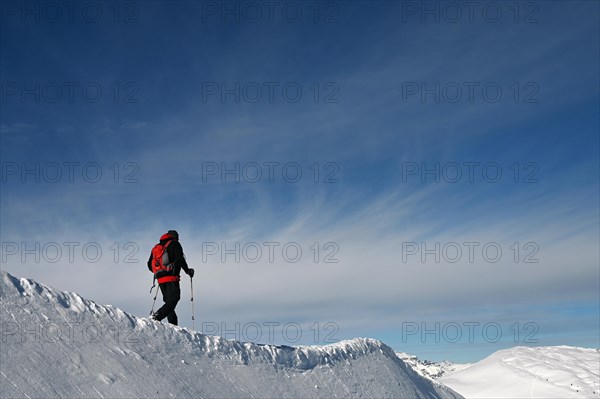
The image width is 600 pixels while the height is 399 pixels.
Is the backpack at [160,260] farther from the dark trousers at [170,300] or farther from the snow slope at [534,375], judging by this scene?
the snow slope at [534,375]

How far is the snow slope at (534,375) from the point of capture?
22.2 metres

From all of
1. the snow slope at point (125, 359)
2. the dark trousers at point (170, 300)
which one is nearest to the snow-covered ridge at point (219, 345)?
the snow slope at point (125, 359)

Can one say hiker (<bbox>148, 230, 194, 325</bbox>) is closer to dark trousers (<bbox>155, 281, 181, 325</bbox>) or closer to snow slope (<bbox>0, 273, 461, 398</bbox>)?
dark trousers (<bbox>155, 281, 181, 325</bbox>)

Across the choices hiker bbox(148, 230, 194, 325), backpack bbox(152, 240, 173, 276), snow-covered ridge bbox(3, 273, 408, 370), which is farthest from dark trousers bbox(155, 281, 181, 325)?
snow-covered ridge bbox(3, 273, 408, 370)

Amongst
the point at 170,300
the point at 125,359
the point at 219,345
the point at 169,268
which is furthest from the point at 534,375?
the point at 125,359

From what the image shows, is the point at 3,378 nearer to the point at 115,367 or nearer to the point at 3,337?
the point at 3,337

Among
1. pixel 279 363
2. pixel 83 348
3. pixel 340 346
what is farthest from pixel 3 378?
pixel 340 346

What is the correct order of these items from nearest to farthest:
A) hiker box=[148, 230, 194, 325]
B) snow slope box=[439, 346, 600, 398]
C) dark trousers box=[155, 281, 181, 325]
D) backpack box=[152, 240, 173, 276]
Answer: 1. dark trousers box=[155, 281, 181, 325]
2. hiker box=[148, 230, 194, 325]
3. backpack box=[152, 240, 173, 276]
4. snow slope box=[439, 346, 600, 398]

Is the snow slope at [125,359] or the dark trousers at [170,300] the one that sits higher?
the dark trousers at [170,300]

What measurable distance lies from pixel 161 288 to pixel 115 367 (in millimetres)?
3414

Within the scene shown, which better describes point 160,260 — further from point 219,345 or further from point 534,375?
point 534,375

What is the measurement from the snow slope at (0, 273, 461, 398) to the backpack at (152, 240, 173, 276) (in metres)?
1.71

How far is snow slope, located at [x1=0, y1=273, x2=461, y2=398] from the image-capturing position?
7148 millimetres

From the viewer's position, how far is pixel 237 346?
1064 cm
